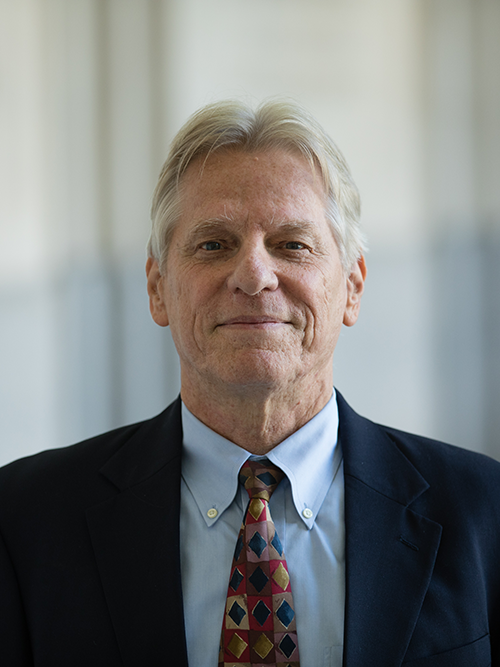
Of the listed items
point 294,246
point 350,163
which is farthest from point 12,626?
point 350,163

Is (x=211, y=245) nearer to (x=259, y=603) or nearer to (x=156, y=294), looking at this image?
(x=156, y=294)

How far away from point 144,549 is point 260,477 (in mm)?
278

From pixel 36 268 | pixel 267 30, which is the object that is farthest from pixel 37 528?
pixel 267 30

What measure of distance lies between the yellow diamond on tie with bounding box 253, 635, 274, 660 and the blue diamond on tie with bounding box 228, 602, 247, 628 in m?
0.05

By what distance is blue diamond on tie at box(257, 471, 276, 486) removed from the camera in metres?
1.36

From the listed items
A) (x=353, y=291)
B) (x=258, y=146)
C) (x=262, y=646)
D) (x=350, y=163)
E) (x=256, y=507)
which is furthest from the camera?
(x=350, y=163)

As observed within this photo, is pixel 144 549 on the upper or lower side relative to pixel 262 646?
upper

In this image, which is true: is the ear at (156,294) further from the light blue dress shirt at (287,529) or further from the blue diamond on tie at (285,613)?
the blue diamond on tie at (285,613)

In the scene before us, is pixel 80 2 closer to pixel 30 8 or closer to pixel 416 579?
pixel 30 8

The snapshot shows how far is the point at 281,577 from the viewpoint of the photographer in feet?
4.10

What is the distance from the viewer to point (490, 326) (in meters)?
2.65

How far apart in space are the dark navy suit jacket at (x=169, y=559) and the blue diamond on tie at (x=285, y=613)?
0.36ft

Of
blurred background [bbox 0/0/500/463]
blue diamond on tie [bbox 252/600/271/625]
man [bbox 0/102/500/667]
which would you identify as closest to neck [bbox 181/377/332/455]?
man [bbox 0/102/500/667]

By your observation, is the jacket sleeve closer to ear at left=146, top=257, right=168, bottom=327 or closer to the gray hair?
ear at left=146, top=257, right=168, bottom=327
